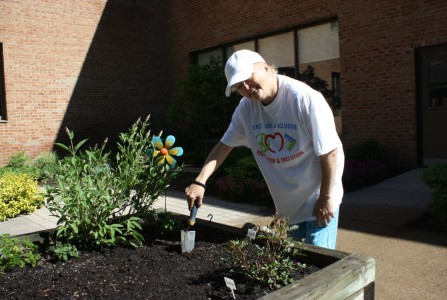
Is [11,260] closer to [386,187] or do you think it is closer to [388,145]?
[386,187]

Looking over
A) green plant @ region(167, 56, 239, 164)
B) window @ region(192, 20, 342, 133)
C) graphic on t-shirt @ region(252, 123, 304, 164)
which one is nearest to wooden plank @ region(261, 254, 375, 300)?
graphic on t-shirt @ region(252, 123, 304, 164)

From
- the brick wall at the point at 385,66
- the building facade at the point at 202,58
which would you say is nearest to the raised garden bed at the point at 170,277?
the brick wall at the point at 385,66

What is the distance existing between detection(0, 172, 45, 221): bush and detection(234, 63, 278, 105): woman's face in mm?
5943

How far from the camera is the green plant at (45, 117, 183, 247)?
9.25ft

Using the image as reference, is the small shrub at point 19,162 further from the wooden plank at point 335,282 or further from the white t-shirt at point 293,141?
Answer: the wooden plank at point 335,282

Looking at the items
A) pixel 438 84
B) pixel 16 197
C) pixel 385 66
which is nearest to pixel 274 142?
pixel 16 197

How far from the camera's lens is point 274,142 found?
2539mm

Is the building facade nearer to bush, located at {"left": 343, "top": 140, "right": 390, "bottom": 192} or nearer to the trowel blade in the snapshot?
bush, located at {"left": 343, "top": 140, "right": 390, "bottom": 192}

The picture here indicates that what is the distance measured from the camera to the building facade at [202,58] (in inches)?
347

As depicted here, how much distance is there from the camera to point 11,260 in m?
2.61

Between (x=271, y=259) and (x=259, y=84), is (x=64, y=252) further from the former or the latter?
(x=259, y=84)

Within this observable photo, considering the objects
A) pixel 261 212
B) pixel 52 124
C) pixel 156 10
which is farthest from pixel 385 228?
pixel 156 10

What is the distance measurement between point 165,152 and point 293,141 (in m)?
1.03

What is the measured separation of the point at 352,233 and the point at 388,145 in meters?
4.49
